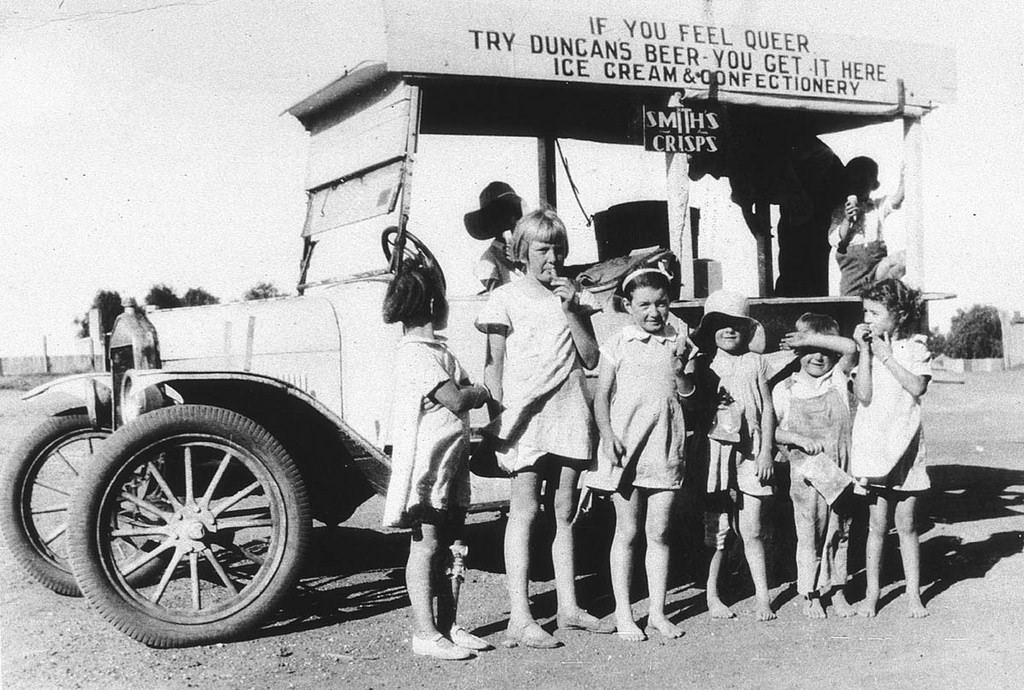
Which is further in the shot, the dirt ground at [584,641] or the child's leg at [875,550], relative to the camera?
the child's leg at [875,550]

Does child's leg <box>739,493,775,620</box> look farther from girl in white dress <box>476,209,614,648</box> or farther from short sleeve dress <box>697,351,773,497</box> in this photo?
girl in white dress <box>476,209,614,648</box>

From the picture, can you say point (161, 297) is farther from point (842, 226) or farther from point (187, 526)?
point (842, 226)

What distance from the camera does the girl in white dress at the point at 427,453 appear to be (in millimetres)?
3211

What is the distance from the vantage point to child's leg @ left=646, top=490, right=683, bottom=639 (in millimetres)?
3494

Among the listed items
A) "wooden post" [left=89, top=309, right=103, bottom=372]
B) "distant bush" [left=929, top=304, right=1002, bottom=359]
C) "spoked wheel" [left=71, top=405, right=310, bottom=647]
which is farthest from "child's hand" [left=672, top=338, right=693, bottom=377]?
"distant bush" [left=929, top=304, right=1002, bottom=359]

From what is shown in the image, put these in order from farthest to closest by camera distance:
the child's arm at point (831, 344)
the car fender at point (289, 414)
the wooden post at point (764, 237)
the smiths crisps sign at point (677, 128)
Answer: the wooden post at point (764, 237) < the smiths crisps sign at point (677, 128) < the child's arm at point (831, 344) < the car fender at point (289, 414)

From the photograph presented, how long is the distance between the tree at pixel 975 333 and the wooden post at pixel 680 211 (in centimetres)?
1662

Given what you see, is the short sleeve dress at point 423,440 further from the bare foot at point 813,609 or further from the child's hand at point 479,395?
the bare foot at point 813,609

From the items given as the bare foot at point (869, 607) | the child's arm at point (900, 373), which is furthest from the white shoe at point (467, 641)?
the child's arm at point (900, 373)

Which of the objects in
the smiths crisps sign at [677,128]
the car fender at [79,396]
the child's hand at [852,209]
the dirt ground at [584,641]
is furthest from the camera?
the child's hand at [852,209]

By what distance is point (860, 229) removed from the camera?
17.0 feet

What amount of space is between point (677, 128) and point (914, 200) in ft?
5.10

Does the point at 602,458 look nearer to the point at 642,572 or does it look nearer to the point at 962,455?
the point at 642,572

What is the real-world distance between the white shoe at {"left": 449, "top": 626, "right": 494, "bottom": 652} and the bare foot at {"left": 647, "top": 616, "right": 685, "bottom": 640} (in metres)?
0.68
